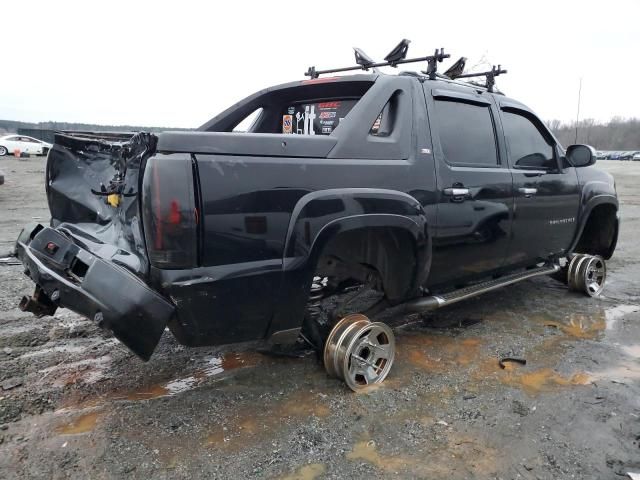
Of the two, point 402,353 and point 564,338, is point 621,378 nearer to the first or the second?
point 564,338

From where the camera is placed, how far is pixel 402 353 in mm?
3934

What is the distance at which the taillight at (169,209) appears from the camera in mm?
2340

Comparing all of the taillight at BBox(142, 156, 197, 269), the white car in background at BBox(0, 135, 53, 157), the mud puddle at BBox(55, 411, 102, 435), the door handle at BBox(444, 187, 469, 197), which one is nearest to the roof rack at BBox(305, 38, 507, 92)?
the door handle at BBox(444, 187, 469, 197)

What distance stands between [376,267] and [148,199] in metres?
1.65

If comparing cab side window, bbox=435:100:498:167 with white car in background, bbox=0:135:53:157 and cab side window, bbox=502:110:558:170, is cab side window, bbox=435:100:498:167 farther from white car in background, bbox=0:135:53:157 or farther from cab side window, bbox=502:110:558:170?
white car in background, bbox=0:135:53:157

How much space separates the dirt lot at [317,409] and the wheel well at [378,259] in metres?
0.67

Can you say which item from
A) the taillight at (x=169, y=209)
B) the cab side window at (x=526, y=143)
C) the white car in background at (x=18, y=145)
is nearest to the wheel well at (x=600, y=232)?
the cab side window at (x=526, y=143)

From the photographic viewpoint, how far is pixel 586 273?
17.9 ft

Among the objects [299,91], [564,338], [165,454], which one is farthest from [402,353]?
[299,91]

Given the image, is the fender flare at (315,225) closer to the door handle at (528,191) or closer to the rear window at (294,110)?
the rear window at (294,110)

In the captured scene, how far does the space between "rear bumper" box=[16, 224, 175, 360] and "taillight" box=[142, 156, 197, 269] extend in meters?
0.21

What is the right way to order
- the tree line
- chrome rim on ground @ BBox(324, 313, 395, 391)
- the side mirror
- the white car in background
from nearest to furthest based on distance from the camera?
chrome rim on ground @ BBox(324, 313, 395, 391)
the side mirror
the white car in background
the tree line

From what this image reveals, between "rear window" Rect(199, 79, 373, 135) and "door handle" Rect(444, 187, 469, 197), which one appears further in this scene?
"rear window" Rect(199, 79, 373, 135)

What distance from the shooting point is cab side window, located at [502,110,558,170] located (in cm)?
427
